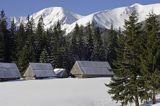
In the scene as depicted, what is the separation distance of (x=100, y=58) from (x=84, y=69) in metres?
34.3

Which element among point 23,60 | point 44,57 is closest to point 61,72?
point 44,57

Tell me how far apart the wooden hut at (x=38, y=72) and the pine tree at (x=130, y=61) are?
2142 inches

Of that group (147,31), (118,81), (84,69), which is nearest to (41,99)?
(118,81)

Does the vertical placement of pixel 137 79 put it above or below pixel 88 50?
above

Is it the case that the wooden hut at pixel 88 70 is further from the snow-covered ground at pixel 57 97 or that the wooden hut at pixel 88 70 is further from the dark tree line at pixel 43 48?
the snow-covered ground at pixel 57 97

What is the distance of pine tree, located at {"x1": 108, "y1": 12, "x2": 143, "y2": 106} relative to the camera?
130 ft

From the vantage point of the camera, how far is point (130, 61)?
3972 cm

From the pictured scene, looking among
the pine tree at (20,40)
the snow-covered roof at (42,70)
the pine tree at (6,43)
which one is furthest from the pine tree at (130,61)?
the pine tree at (6,43)

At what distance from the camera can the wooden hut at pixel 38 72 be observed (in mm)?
93875

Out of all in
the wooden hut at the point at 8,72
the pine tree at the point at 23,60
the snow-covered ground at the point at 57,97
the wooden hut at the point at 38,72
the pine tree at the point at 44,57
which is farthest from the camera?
the pine tree at the point at 44,57

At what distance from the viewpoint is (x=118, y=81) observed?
41.1 metres

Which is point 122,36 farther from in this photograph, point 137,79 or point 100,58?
point 100,58

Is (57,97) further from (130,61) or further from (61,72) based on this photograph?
(61,72)

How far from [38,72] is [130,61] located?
56616mm
